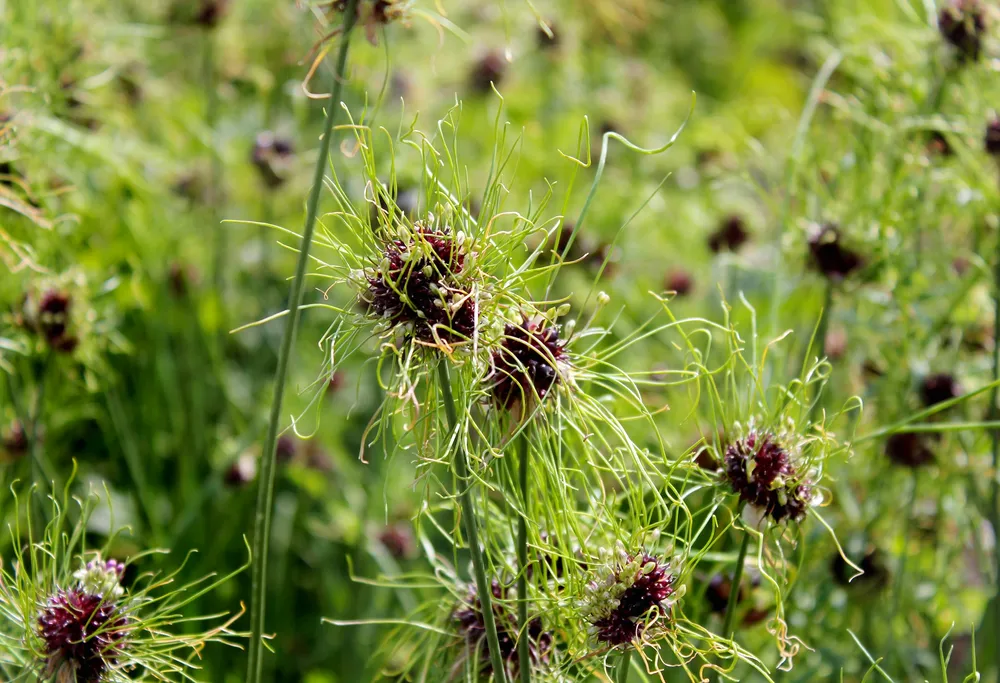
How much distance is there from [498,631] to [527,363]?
0.17 m

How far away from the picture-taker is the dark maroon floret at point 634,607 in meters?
0.46

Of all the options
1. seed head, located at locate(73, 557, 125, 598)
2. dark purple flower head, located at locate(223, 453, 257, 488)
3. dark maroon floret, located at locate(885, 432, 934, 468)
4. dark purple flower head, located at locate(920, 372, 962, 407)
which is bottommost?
dark purple flower head, located at locate(223, 453, 257, 488)

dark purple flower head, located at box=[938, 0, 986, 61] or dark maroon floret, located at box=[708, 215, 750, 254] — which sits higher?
dark purple flower head, located at box=[938, 0, 986, 61]

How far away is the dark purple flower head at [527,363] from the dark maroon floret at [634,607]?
0.33ft

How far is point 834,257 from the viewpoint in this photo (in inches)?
31.7

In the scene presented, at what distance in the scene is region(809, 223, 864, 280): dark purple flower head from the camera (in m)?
0.81

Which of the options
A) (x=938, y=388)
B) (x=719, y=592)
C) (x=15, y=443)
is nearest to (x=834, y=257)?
(x=938, y=388)

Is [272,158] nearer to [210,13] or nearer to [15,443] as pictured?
[210,13]

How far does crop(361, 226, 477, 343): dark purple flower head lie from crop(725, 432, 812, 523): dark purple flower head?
17cm

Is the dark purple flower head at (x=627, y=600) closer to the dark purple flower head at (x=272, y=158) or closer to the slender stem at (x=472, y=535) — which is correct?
the slender stem at (x=472, y=535)

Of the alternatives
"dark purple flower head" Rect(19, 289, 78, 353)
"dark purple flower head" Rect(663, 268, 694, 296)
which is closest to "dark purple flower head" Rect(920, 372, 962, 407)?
"dark purple flower head" Rect(663, 268, 694, 296)

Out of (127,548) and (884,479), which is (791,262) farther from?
(127,548)

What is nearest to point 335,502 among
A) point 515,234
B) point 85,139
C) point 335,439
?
point 335,439

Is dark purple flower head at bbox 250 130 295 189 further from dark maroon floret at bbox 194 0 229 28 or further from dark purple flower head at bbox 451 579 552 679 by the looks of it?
dark purple flower head at bbox 451 579 552 679
